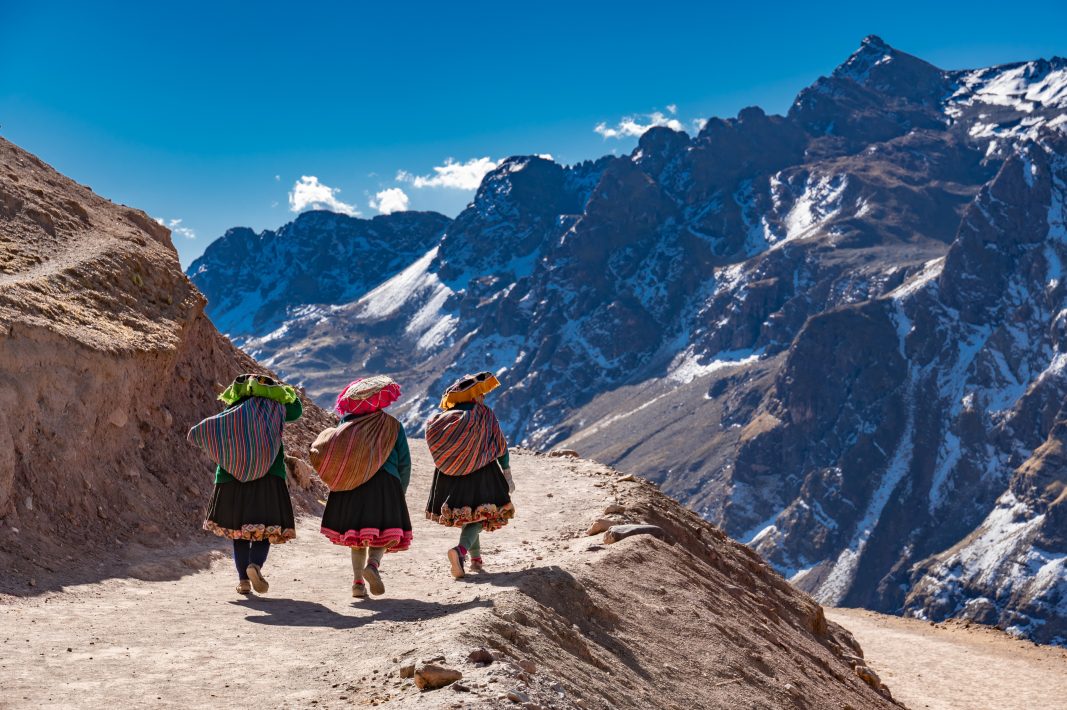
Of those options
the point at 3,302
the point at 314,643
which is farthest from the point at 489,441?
the point at 3,302

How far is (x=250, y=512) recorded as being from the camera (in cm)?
1180

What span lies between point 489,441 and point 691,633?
3.22 meters

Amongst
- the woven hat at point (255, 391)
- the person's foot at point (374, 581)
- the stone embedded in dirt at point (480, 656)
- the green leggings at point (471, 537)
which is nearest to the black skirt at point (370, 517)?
the person's foot at point (374, 581)

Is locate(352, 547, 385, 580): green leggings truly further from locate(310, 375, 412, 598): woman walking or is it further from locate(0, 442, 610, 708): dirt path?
locate(0, 442, 610, 708): dirt path

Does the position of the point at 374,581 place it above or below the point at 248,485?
below

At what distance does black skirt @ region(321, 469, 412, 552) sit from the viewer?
37.8 feet

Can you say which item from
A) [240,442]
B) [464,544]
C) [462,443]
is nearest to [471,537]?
[464,544]

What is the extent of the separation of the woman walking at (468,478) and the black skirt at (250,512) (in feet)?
5.79

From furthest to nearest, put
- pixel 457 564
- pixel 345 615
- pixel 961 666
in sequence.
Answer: pixel 961 666 → pixel 457 564 → pixel 345 615

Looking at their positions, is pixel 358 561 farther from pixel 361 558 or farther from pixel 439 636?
Answer: pixel 439 636

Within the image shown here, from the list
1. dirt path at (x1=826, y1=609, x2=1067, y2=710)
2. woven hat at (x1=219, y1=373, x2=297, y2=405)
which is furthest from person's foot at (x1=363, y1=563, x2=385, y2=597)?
dirt path at (x1=826, y1=609, x2=1067, y2=710)

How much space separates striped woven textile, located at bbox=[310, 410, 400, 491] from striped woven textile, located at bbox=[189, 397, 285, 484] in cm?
62

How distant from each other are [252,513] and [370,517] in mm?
1377

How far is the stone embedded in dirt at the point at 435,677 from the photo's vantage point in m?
7.33
